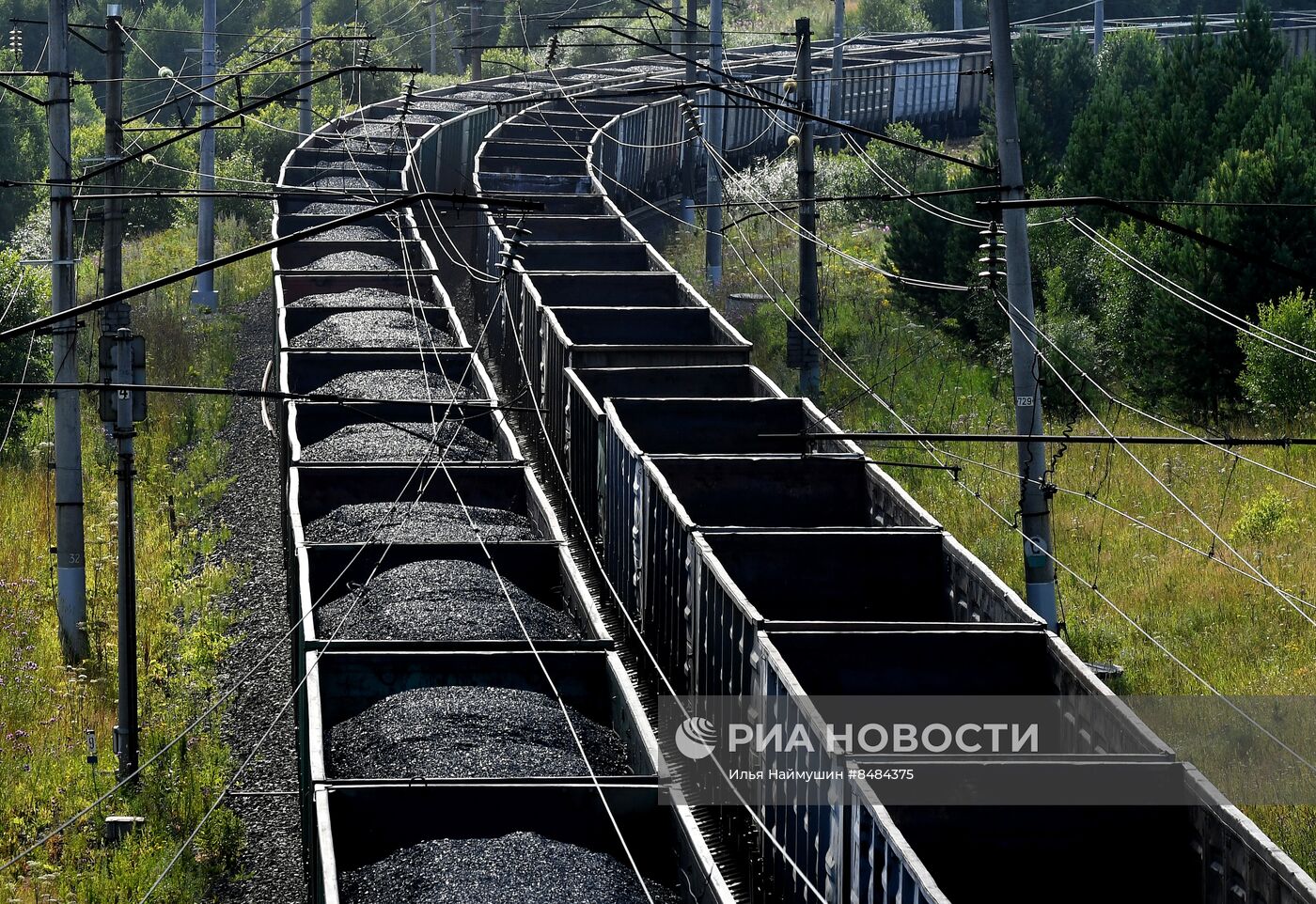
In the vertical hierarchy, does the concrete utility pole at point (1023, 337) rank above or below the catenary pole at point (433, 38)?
below

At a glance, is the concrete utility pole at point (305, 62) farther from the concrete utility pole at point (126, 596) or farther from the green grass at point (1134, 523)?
the concrete utility pole at point (126, 596)

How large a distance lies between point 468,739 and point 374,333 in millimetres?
11458

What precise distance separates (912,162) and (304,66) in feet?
49.0

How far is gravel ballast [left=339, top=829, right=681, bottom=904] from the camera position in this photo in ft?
27.5

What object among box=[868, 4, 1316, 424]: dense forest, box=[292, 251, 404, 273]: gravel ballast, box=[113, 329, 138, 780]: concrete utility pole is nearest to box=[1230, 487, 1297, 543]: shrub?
box=[868, 4, 1316, 424]: dense forest

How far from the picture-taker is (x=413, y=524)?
14.4 m

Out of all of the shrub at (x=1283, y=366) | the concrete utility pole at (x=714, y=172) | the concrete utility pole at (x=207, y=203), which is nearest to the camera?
the shrub at (x=1283, y=366)

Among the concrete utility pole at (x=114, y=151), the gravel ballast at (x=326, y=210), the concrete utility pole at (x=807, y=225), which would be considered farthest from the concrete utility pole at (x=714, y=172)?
the concrete utility pole at (x=114, y=151)

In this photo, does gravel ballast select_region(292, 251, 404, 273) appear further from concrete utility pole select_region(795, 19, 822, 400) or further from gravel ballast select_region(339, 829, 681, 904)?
gravel ballast select_region(339, 829, 681, 904)

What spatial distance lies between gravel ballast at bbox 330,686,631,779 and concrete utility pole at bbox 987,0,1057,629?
5.73 metres

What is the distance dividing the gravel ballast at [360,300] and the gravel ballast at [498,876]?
14.5 meters

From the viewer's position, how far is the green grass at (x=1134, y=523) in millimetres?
15648

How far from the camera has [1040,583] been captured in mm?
15094

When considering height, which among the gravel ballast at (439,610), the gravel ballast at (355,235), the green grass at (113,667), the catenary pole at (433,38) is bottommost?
the green grass at (113,667)
